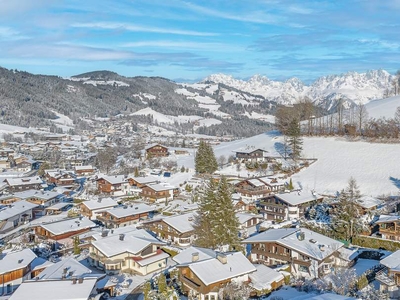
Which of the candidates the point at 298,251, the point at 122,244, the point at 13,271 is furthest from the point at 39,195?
the point at 298,251

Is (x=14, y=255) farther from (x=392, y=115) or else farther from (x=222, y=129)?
(x=222, y=129)

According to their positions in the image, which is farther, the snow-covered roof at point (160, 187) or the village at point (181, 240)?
the snow-covered roof at point (160, 187)

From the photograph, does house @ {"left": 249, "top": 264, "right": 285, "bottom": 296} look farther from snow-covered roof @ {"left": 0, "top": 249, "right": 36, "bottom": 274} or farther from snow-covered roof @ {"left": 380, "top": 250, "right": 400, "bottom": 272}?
snow-covered roof @ {"left": 0, "top": 249, "right": 36, "bottom": 274}

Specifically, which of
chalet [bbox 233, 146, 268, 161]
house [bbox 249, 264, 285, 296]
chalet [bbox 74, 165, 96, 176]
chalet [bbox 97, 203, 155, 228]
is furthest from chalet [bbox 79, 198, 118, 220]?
chalet [bbox 74, 165, 96, 176]

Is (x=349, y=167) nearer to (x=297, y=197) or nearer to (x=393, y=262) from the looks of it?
(x=297, y=197)

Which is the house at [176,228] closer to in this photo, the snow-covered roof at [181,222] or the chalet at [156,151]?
the snow-covered roof at [181,222]

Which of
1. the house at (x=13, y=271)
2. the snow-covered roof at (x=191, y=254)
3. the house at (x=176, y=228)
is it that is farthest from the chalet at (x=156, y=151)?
the snow-covered roof at (x=191, y=254)

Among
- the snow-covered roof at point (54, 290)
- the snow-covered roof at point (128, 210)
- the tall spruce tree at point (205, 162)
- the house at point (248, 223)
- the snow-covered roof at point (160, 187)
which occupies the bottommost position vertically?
the house at point (248, 223)
